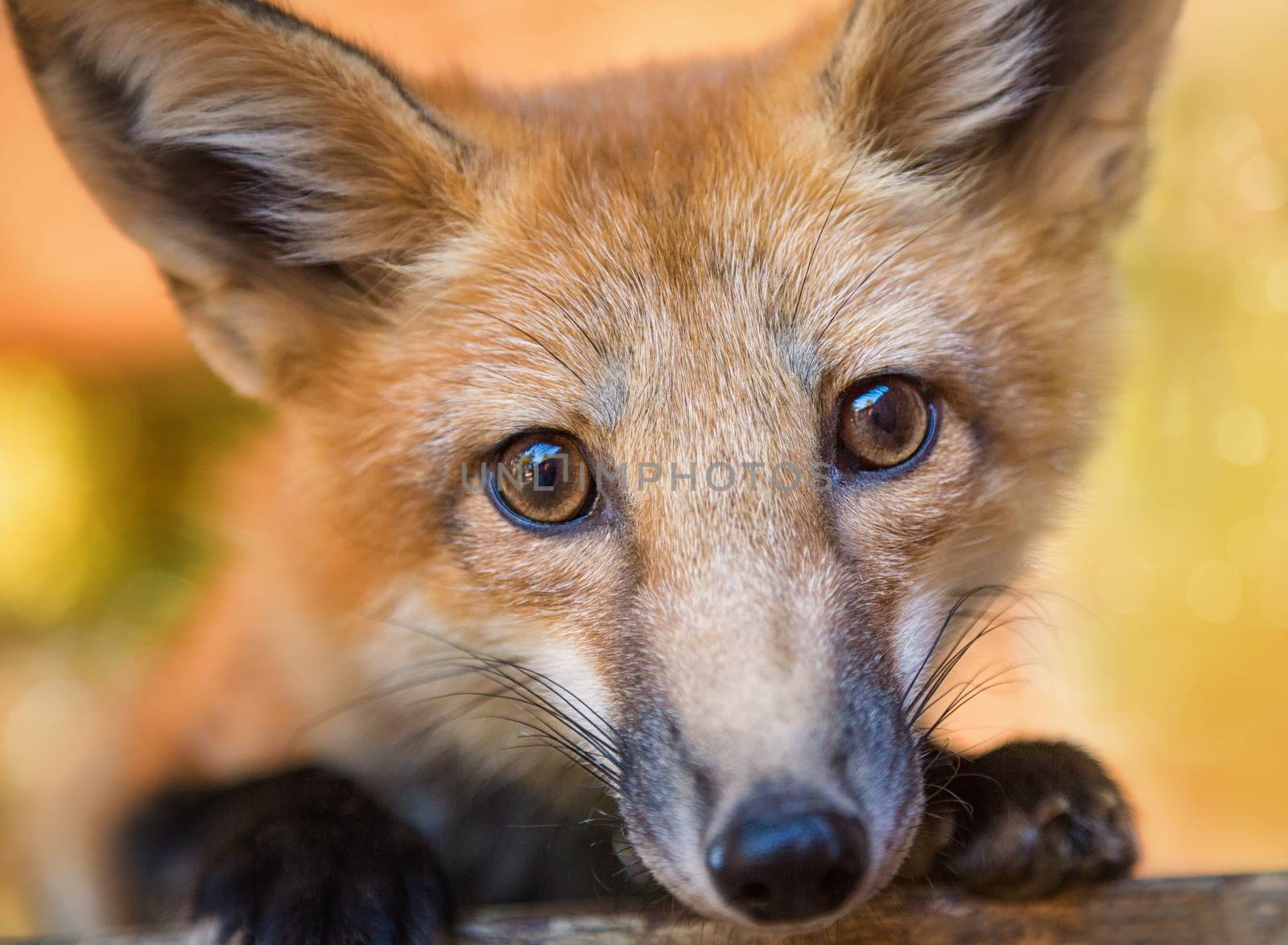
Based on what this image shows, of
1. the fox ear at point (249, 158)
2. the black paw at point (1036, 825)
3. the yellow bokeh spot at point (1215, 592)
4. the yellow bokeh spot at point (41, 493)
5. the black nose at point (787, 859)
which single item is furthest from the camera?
the yellow bokeh spot at point (1215, 592)

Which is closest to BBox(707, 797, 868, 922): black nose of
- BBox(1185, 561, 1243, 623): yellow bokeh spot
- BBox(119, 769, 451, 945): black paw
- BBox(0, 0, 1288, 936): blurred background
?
BBox(119, 769, 451, 945): black paw

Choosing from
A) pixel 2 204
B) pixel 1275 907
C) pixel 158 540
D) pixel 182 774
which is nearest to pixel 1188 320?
pixel 1275 907

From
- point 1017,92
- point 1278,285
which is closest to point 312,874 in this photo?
point 1017,92

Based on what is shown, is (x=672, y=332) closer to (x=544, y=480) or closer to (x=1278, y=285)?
(x=544, y=480)

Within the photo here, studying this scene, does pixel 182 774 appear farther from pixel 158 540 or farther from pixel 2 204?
pixel 2 204

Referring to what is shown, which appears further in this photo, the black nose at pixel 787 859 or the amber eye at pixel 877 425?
the amber eye at pixel 877 425

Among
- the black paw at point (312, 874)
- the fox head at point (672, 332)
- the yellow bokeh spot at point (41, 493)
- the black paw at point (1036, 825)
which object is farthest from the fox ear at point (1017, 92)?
the yellow bokeh spot at point (41, 493)

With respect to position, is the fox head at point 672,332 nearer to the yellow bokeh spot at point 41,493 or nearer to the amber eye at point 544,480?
the amber eye at point 544,480
